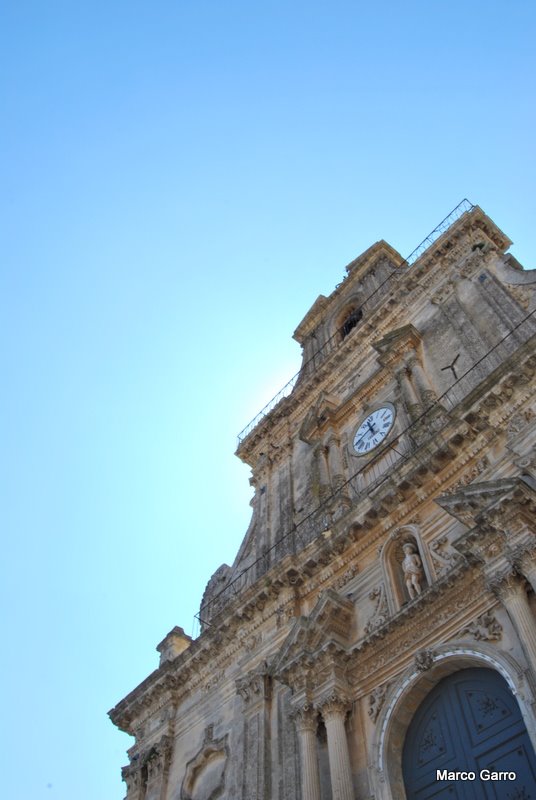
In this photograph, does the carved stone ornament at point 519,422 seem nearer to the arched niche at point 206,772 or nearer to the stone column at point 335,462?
the stone column at point 335,462

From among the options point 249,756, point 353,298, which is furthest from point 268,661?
point 353,298

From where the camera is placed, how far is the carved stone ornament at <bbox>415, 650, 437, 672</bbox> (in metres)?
9.37

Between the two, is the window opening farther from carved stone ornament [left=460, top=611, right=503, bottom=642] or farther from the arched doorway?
the arched doorway

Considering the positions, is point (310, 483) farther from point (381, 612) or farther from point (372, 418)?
point (381, 612)

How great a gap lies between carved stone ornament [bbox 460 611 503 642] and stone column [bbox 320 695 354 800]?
2.24m

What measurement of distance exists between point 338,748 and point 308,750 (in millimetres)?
630

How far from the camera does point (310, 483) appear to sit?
1620 centimetres

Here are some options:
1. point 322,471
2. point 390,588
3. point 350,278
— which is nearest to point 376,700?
point 390,588

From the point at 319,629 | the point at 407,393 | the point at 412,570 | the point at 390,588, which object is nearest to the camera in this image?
the point at 412,570

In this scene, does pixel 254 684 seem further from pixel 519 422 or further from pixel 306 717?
pixel 519 422

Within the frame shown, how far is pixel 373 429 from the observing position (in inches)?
592

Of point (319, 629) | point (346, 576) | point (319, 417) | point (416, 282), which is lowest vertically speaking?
point (319, 629)

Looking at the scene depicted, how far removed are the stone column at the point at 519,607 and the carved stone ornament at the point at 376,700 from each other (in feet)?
8.07

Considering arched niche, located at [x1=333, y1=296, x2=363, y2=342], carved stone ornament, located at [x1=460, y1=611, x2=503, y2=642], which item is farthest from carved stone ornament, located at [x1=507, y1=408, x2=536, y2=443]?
arched niche, located at [x1=333, y1=296, x2=363, y2=342]
